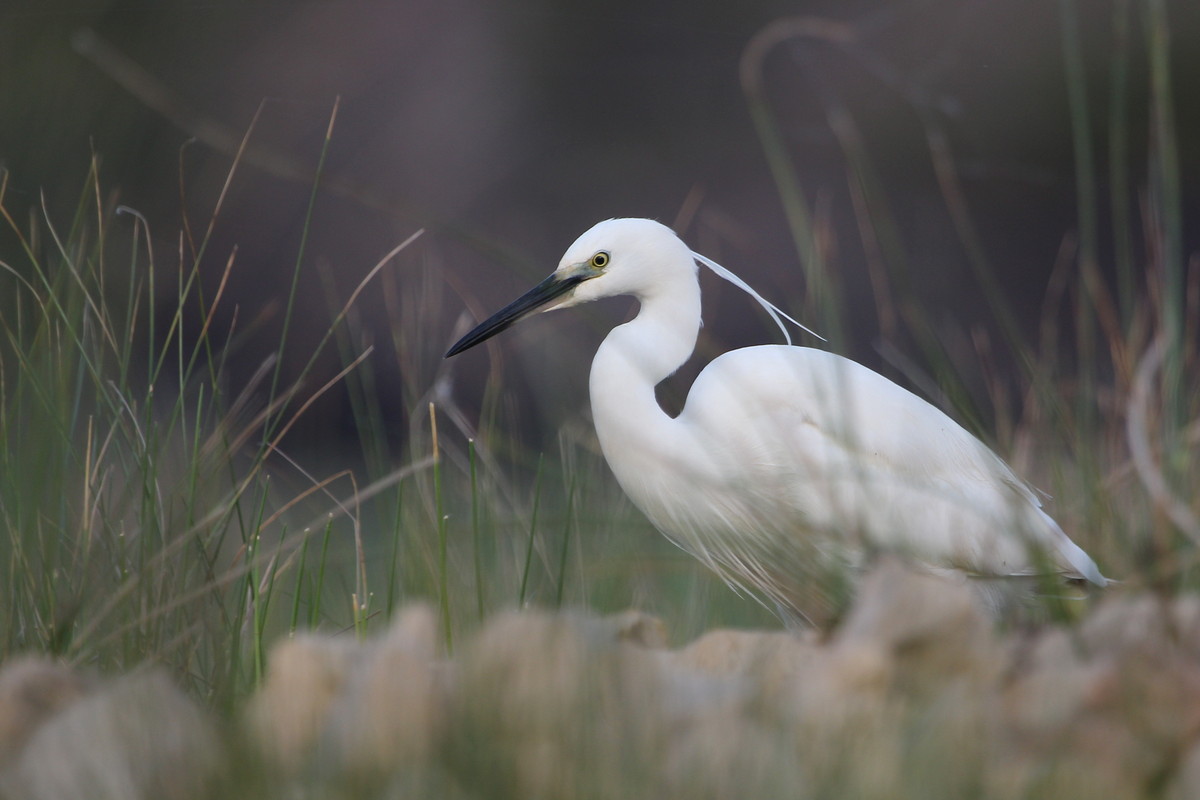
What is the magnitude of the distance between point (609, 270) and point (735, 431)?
35 cm

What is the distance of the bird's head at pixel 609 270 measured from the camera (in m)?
1.96

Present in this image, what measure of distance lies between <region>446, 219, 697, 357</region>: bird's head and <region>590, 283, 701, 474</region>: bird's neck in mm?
38

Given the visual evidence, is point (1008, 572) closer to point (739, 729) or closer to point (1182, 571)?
point (1182, 571)

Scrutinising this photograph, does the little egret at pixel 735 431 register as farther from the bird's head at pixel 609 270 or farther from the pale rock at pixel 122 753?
the pale rock at pixel 122 753

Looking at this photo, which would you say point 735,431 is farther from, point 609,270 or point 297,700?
point 297,700

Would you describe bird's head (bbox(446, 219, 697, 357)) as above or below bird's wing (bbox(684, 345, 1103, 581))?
above

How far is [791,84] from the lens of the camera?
6152 mm

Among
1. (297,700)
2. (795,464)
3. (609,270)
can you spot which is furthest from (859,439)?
(297,700)

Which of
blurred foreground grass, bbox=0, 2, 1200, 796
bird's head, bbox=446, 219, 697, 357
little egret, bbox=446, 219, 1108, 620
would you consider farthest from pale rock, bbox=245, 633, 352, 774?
bird's head, bbox=446, 219, 697, 357

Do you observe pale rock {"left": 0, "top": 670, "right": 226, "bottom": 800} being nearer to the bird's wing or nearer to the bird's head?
the bird's wing

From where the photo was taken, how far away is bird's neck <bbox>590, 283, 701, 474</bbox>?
1.85m

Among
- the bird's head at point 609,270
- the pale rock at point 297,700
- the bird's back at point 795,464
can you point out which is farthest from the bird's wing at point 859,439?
the pale rock at point 297,700

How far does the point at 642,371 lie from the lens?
1.91 metres

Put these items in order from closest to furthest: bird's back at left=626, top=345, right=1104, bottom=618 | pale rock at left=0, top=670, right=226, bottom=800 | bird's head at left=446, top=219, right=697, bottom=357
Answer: pale rock at left=0, top=670, right=226, bottom=800 → bird's back at left=626, top=345, right=1104, bottom=618 → bird's head at left=446, top=219, right=697, bottom=357
